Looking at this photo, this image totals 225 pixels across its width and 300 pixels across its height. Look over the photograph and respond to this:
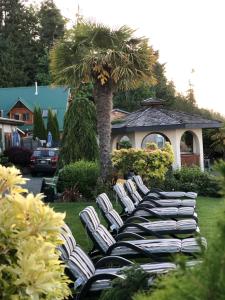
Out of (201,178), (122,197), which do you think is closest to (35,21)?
(201,178)

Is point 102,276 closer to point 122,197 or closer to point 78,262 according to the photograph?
point 78,262

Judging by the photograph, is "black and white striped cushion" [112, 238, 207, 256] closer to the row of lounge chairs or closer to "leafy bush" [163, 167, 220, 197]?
the row of lounge chairs

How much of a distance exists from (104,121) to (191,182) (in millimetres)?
4387

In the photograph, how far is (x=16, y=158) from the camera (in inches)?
1452

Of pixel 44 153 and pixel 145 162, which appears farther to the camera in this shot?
pixel 44 153

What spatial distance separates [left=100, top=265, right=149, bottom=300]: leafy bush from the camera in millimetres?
4637

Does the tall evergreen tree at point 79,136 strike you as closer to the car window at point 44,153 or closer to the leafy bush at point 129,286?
the car window at point 44,153

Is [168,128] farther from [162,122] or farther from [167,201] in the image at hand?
[167,201]

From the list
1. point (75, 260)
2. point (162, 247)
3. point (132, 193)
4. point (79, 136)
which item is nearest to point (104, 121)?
point (132, 193)

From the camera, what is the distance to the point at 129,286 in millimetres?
4766

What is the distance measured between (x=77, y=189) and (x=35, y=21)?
68.2 metres

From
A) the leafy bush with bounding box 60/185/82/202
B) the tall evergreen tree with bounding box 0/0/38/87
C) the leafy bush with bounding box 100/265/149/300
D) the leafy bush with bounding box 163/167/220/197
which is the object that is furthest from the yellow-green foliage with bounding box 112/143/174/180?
the tall evergreen tree with bounding box 0/0/38/87

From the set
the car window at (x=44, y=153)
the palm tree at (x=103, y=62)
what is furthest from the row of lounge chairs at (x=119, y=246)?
the car window at (x=44, y=153)

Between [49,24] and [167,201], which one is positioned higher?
[49,24]
